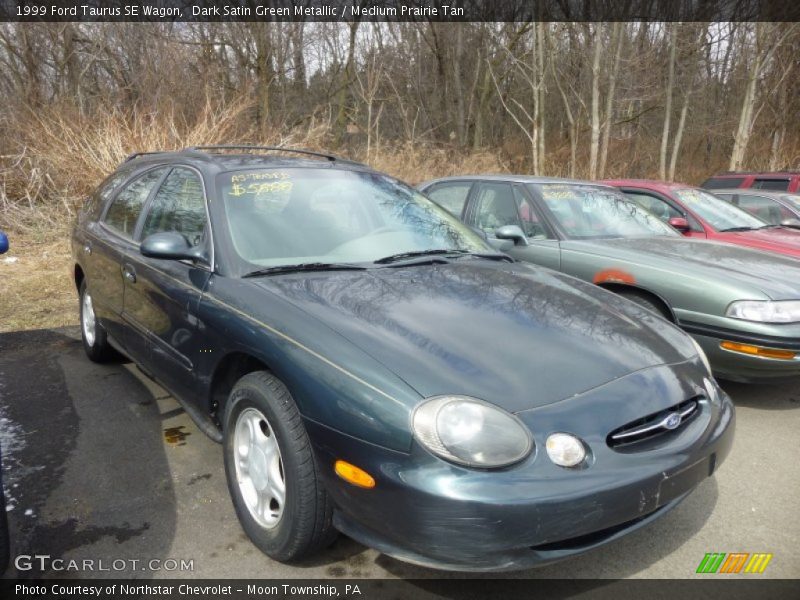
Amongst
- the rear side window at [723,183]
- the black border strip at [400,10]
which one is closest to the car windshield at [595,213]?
the rear side window at [723,183]

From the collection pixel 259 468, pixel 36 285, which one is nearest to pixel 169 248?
pixel 259 468

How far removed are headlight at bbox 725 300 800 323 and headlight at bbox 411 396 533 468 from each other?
251 centimetres

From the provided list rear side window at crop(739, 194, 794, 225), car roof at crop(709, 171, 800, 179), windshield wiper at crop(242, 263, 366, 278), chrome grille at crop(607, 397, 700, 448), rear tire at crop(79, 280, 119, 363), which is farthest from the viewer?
car roof at crop(709, 171, 800, 179)

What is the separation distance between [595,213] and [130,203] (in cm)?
374

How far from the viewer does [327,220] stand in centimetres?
307

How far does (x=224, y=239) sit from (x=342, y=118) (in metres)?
20.2

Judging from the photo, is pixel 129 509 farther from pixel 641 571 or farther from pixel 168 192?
pixel 641 571

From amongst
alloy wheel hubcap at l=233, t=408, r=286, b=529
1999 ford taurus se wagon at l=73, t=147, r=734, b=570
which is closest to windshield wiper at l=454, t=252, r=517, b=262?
1999 ford taurus se wagon at l=73, t=147, r=734, b=570

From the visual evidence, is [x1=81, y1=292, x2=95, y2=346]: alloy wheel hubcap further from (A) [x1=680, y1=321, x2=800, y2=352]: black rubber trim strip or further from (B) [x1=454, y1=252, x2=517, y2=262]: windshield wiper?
(A) [x1=680, y1=321, x2=800, y2=352]: black rubber trim strip

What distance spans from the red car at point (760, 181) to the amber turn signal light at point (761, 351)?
824 centimetres

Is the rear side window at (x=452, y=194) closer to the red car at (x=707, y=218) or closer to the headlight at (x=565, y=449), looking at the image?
the red car at (x=707, y=218)

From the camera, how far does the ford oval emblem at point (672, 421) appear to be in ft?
6.71

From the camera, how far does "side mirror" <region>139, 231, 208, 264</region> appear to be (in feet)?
8.72

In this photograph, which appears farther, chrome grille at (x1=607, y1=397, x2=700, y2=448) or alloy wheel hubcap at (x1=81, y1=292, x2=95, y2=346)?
alloy wheel hubcap at (x1=81, y1=292, x2=95, y2=346)
